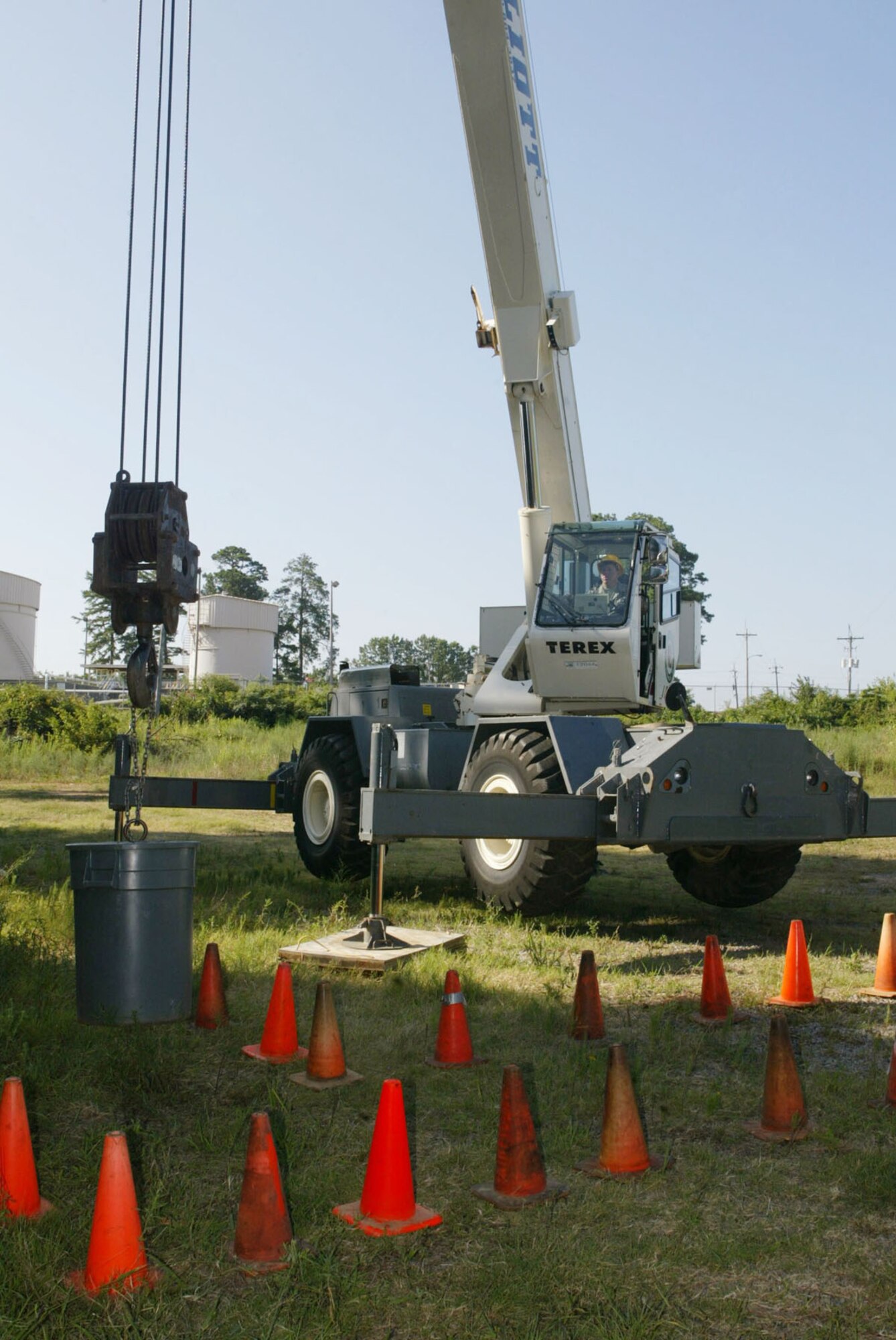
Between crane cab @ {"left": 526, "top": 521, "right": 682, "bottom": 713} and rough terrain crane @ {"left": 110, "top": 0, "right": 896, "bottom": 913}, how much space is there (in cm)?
2

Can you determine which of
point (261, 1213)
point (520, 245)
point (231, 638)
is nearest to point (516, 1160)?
point (261, 1213)

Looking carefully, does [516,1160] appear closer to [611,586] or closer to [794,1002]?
[794,1002]

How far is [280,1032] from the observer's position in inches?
217

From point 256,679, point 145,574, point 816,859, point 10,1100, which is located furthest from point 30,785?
point 256,679

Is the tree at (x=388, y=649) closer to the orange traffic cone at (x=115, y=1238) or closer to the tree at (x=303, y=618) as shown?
the tree at (x=303, y=618)

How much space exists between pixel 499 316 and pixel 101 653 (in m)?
75.5

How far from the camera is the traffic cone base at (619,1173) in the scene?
404cm

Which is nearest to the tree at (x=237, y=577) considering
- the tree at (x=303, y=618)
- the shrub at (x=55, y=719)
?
the tree at (x=303, y=618)

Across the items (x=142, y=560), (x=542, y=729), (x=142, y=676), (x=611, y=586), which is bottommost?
(x=542, y=729)

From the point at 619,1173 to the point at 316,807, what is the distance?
6.99 metres

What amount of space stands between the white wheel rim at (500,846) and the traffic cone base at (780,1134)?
13.1ft

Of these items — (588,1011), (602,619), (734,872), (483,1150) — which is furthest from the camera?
(602,619)

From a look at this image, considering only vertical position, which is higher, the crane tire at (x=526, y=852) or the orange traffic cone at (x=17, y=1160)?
the crane tire at (x=526, y=852)

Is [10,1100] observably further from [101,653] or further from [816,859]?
[101,653]
